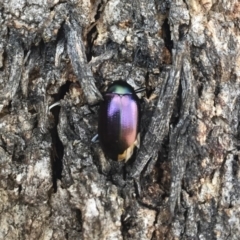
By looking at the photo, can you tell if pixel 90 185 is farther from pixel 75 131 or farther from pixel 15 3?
pixel 15 3

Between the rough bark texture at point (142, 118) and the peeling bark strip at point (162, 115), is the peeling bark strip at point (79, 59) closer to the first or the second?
the rough bark texture at point (142, 118)

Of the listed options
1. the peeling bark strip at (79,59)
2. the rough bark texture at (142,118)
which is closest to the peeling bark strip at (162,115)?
the rough bark texture at (142,118)

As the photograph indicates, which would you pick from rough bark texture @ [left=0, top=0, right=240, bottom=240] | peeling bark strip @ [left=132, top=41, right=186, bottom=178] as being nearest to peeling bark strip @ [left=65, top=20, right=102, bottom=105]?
rough bark texture @ [left=0, top=0, right=240, bottom=240]

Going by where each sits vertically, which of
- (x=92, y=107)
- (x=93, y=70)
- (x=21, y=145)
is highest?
(x=93, y=70)

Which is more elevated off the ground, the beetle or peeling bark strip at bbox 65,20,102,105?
peeling bark strip at bbox 65,20,102,105

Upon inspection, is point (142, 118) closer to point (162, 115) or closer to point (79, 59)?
point (162, 115)

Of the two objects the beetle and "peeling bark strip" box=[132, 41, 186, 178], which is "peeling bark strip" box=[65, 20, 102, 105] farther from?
"peeling bark strip" box=[132, 41, 186, 178]

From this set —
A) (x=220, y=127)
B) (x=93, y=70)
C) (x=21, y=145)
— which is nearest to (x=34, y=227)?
(x=21, y=145)
